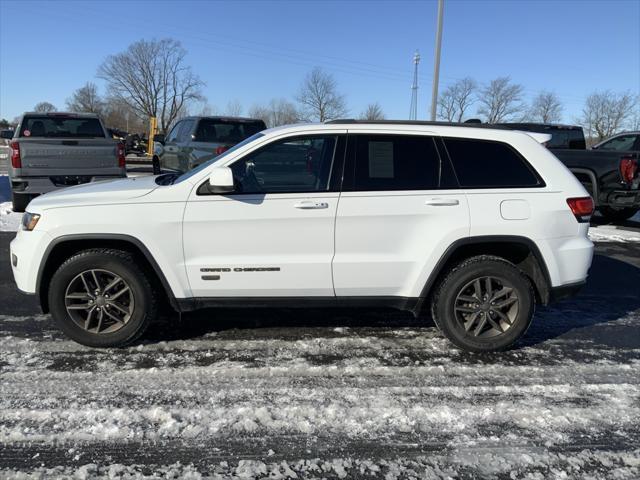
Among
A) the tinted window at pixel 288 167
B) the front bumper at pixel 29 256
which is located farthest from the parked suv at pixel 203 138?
the front bumper at pixel 29 256

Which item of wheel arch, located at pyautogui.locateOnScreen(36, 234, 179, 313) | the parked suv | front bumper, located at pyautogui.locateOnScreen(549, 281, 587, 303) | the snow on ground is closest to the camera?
the snow on ground

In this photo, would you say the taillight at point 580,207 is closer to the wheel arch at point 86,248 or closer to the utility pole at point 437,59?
the wheel arch at point 86,248

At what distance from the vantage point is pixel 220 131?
10711mm

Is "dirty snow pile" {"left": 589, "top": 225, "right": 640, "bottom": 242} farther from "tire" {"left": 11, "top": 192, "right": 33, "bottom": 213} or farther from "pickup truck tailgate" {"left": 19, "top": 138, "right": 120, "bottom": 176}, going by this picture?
"tire" {"left": 11, "top": 192, "right": 33, "bottom": 213}

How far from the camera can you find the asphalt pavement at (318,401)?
8.54 ft

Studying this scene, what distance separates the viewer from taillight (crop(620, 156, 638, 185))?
8.55 metres

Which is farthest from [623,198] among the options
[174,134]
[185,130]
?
[174,134]

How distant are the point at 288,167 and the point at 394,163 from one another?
842 mm

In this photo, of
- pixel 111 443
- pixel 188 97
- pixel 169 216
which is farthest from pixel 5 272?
pixel 188 97

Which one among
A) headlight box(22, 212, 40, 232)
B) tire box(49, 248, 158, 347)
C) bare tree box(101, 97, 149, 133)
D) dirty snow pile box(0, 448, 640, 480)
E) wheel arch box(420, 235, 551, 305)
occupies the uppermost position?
bare tree box(101, 97, 149, 133)

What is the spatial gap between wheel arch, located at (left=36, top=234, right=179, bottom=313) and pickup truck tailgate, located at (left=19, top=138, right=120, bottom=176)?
18.0ft

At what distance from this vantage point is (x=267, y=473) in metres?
2.52

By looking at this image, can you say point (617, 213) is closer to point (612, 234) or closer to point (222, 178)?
point (612, 234)

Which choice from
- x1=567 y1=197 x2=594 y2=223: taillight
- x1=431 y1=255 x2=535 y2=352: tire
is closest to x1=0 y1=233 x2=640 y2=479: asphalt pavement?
x1=431 y1=255 x2=535 y2=352: tire
